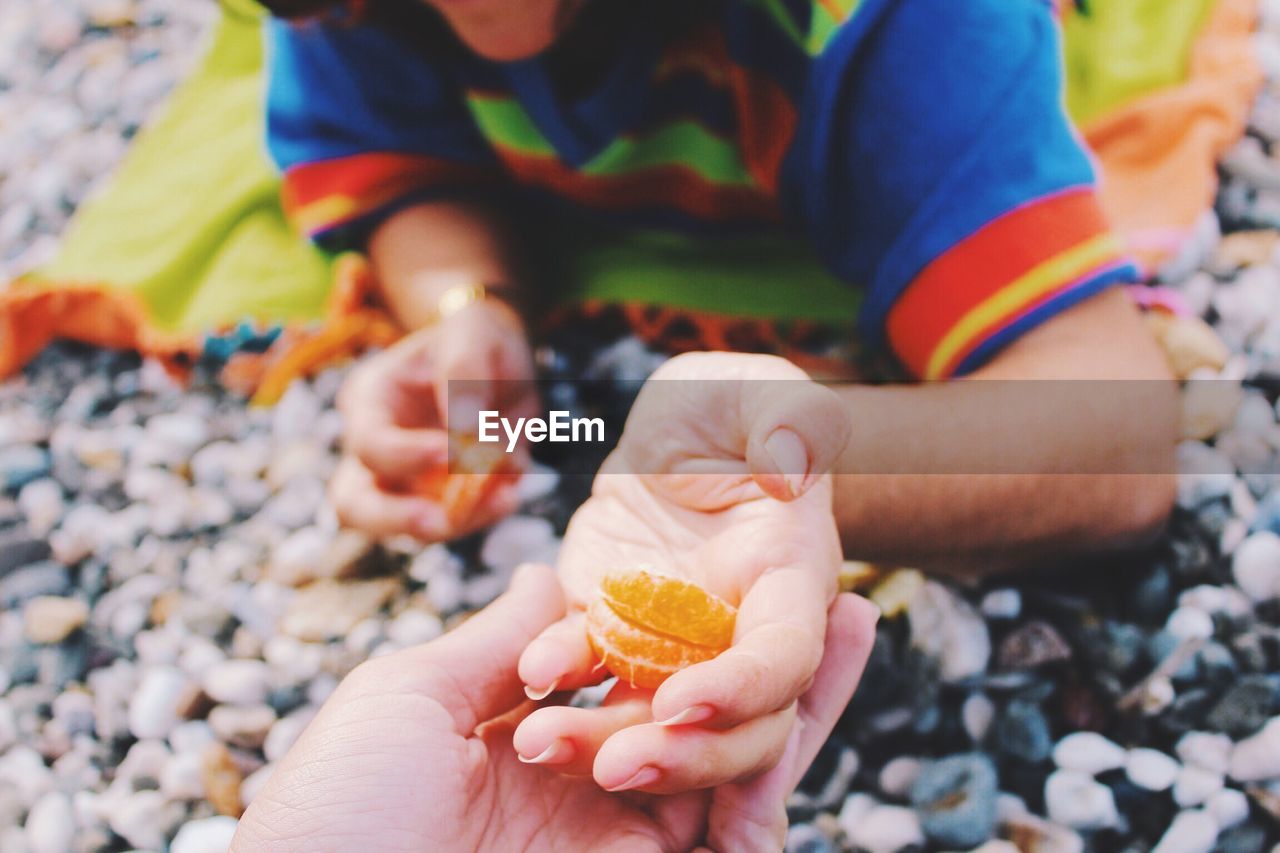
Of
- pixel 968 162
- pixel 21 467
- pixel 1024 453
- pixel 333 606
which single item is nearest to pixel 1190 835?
pixel 1024 453

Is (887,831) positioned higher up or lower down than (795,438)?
lower down

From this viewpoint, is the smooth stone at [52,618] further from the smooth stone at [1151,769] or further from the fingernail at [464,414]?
the smooth stone at [1151,769]

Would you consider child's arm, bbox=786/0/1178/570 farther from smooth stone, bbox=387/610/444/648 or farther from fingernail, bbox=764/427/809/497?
smooth stone, bbox=387/610/444/648

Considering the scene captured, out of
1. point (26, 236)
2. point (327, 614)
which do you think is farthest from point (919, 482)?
point (26, 236)

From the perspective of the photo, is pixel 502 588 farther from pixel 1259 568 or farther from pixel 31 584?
pixel 1259 568

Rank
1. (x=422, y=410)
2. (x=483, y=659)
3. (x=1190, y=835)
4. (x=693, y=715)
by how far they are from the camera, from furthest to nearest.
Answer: (x=422, y=410) → (x=1190, y=835) → (x=483, y=659) → (x=693, y=715)

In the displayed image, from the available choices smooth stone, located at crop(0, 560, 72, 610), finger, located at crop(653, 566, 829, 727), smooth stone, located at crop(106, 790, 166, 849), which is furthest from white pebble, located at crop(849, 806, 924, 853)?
smooth stone, located at crop(0, 560, 72, 610)
